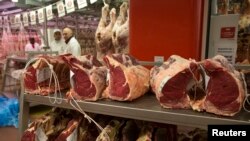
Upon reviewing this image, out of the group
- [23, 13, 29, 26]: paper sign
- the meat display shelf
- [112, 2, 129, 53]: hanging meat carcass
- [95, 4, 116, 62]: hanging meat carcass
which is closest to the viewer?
the meat display shelf

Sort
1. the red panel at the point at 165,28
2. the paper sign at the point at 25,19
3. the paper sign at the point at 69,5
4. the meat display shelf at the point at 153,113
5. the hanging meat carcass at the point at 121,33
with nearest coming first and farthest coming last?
the meat display shelf at the point at 153,113 → the red panel at the point at 165,28 → the hanging meat carcass at the point at 121,33 → the paper sign at the point at 69,5 → the paper sign at the point at 25,19

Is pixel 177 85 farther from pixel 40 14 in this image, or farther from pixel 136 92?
pixel 40 14

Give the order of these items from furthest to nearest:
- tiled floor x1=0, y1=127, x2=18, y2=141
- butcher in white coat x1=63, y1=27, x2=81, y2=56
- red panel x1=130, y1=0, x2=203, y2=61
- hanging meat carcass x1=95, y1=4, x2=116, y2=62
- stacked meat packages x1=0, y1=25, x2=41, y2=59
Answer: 1. stacked meat packages x1=0, y1=25, x2=41, y2=59
2. butcher in white coat x1=63, y1=27, x2=81, y2=56
3. hanging meat carcass x1=95, y1=4, x2=116, y2=62
4. tiled floor x1=0, y1=127, x2=18, y2=141
5. red panel x1=130, y1=0, x2=203, y2=61

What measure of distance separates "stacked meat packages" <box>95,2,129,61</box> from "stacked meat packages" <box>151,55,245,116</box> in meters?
1.29

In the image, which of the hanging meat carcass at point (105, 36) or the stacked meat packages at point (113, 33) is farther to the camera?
the hanging meat carcass at point (105, 36)

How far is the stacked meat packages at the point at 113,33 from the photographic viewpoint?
2.38 m

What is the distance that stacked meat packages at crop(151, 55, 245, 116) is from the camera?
93 cm

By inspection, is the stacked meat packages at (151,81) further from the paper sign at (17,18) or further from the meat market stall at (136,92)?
the paper sign at (17,18)

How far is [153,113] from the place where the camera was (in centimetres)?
100

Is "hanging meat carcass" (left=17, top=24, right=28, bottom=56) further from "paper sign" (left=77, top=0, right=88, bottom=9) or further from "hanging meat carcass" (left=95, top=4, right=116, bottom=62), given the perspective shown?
"hanging meat carcass" (left=95, top=4, right=116, bottom=62)

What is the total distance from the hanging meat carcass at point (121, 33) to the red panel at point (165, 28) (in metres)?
0.44

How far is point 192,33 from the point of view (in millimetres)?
1710

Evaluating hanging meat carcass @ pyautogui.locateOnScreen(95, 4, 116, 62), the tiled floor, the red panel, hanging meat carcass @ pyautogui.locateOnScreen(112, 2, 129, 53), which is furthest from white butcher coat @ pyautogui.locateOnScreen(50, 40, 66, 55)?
the red panel

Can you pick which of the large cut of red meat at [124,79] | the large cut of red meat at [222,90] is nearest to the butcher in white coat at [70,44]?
the large cut of red meat at [124,79]
